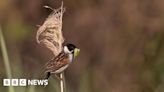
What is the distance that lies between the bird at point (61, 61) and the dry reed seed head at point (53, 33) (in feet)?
0.06

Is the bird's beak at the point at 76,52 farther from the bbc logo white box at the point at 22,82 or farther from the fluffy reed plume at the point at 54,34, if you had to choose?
the bbc logo white box at the point at 22,82

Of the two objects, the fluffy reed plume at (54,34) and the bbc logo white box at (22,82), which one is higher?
the fluffy reed plume at (54,34)

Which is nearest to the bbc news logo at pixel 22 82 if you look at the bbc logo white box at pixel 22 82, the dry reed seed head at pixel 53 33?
the bbc logo white box at pixel 22 82

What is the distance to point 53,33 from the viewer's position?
192cm

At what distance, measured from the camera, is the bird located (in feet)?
6.26

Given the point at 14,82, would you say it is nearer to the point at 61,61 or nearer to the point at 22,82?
the point at 22,82

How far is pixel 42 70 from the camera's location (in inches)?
74.8

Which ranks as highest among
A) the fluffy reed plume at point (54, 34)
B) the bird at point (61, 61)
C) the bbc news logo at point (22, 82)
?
the fluffy reed plume at point (54, 34)

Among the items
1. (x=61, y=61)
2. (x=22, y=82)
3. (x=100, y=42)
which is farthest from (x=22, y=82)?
(x=100, y=42)

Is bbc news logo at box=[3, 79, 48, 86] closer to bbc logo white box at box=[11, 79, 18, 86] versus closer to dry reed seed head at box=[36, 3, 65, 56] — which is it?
bbc logo white box at box=[11, 79, 18, 86]

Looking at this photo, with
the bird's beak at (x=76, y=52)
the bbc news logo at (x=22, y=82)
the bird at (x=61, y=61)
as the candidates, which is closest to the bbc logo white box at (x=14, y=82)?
the bbc news logo at (x=22, y=82)

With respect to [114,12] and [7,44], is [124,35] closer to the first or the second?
[114,12]

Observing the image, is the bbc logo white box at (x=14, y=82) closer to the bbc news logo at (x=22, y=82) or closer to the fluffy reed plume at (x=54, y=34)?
the bbc news logo at (x=22, y=82)

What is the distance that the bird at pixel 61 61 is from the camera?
6.26ft
